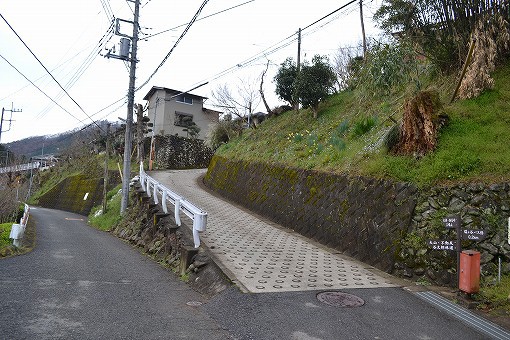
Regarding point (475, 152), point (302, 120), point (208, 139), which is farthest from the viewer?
point (208, 139)

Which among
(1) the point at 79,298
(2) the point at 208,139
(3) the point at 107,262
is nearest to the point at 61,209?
(2) the point at 208,139

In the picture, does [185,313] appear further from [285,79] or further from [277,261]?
[285,79]

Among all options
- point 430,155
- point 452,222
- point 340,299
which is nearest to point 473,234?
point 452,222

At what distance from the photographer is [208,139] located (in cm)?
3084

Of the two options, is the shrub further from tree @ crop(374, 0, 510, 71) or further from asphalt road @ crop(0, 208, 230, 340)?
asphalt road @ crop(0, 208, 230, 340)

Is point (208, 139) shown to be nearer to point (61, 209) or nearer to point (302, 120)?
point (302, 120)

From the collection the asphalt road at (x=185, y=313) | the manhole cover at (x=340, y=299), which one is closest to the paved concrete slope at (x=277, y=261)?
the manhole cover at (x=340, y=299)

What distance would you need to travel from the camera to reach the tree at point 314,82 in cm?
1681

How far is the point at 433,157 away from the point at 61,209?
35.4 meters

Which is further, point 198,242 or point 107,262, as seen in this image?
point 107,262

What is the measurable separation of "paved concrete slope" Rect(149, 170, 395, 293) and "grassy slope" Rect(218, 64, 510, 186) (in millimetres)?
2203

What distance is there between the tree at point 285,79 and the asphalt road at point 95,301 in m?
14.3

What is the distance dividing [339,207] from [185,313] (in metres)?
5.12

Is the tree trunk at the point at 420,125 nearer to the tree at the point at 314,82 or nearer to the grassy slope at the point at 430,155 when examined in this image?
the grassy slope at the point at 430,155
